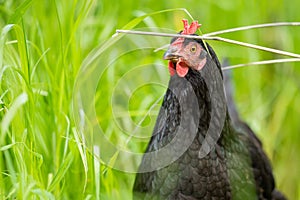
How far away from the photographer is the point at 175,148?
7.21ft

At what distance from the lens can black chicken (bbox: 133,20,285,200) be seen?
2.13 meters

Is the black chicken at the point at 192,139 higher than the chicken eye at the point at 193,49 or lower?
lower

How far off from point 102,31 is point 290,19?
1.28m

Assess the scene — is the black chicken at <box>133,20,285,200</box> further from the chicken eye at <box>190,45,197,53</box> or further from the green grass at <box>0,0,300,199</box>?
the green grass at <box>0,0,300,199</box>

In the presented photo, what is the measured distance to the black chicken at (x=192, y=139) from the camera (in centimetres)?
Result: 213

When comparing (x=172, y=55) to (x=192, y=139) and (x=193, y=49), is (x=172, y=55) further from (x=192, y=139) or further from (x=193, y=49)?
(x=192, y=139)

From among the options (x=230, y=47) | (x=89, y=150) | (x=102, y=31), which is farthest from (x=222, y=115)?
(x=230, y=47)

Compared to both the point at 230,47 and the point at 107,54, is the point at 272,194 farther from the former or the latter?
the point at 230,47

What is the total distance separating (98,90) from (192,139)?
714mm

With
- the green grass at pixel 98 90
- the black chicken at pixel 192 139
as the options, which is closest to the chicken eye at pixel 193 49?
the black chicken at pixel 192 139

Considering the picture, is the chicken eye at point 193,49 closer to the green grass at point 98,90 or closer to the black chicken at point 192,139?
the black chicken at point 192,139

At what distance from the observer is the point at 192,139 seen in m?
2.20

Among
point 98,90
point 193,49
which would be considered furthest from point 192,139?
point 98,90

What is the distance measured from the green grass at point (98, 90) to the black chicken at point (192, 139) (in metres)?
0.17
